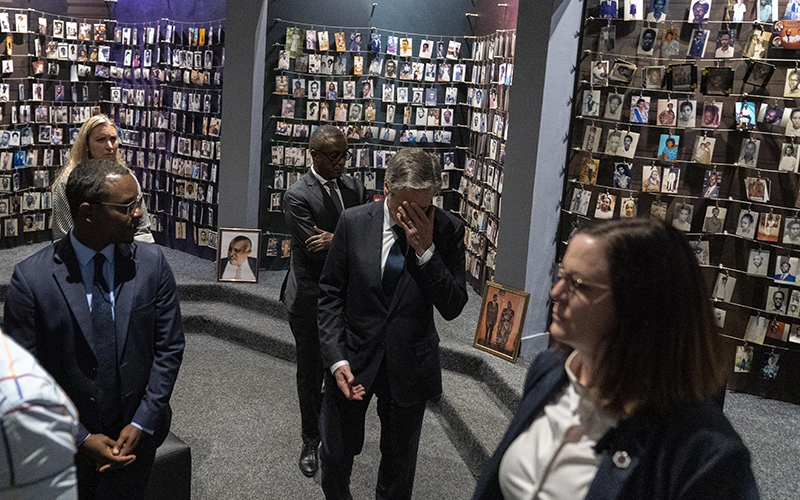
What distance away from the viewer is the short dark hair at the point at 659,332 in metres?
1.30

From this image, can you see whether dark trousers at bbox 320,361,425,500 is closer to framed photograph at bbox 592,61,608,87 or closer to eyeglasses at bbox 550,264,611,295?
eyeglasses at bbox 550,264,611,295

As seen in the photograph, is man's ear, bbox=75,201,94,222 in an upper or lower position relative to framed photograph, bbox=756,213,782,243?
upper

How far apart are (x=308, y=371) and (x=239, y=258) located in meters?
2.76

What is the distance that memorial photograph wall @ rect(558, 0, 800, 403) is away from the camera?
4375 millimetres

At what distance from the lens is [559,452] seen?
1436mm

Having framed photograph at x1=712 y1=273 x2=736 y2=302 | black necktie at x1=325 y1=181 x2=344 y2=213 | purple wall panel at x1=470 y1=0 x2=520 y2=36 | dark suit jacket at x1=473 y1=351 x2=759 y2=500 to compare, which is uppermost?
purple wall panel at x1=470 y1=0 x2=520 y2=36

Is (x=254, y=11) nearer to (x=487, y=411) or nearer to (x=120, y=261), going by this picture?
(x=487, y=411)

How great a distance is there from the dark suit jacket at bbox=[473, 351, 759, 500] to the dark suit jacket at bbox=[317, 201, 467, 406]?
1397 mm

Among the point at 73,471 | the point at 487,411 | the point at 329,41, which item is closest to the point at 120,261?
the point at 73,471

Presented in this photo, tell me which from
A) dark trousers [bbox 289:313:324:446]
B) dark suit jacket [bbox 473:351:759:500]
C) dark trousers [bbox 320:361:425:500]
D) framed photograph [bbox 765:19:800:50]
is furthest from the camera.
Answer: framed photograph [bbox 765:19:800:50]

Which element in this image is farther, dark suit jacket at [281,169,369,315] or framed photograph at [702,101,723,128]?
framed photograph at [702,101,723,128]

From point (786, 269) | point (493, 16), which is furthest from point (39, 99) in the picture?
point (786, 269)

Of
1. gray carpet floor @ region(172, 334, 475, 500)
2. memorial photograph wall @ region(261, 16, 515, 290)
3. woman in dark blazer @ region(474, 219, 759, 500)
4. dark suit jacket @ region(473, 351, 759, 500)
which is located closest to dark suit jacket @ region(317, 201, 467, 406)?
gray carpet floor @ region(172, 334, 475, 500)

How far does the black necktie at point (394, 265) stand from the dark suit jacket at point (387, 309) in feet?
0.08
